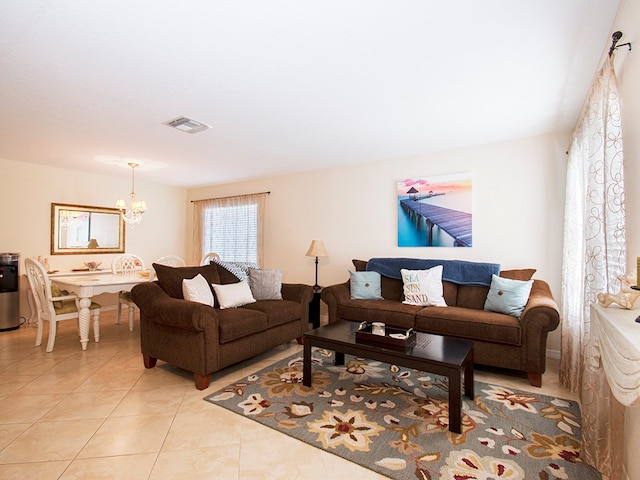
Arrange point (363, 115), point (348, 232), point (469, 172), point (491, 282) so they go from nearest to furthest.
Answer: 1. point (363, 115)
2. point (491, 282)
3. point (469, 172)
4. point (348, 232)

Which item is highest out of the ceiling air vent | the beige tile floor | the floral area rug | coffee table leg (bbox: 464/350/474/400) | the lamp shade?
the ceiling air vent

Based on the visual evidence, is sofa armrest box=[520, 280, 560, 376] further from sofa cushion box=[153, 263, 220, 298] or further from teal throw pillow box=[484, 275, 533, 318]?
sofa cushion box=[153, 263, 220, 298]

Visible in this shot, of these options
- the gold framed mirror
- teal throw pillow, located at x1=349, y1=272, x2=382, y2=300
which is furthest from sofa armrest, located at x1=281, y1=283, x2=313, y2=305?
the gold framed mirror

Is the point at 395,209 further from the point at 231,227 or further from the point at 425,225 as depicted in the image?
the point at 231,227

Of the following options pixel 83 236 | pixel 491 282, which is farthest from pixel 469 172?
pixel 83 236

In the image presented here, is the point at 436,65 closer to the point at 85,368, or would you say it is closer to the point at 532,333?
the point at 532,333

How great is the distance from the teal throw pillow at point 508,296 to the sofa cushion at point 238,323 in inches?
88.3

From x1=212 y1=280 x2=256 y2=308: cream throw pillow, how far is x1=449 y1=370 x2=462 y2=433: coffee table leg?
224 cm

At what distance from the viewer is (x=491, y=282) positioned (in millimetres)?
3352

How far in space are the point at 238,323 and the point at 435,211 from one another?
8.81ft

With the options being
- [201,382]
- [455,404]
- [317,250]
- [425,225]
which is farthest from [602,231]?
[317,250]

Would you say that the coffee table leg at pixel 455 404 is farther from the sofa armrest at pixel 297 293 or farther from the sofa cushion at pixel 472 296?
the sofa armrest at pixel 297 293

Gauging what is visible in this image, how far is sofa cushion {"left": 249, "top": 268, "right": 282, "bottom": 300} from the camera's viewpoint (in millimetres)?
3826

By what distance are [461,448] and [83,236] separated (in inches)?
229
